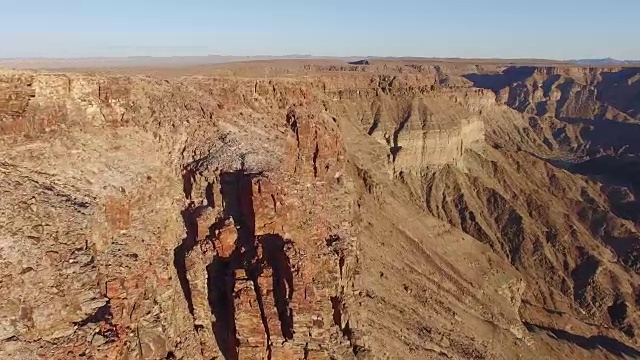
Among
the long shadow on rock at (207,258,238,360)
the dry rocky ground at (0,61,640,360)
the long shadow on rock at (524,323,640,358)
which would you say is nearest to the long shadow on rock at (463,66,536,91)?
Result: the long shadow on rock at (524,323,640,358)

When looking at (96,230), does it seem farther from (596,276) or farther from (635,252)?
(635,252)

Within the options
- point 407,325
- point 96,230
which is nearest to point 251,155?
point 96,230

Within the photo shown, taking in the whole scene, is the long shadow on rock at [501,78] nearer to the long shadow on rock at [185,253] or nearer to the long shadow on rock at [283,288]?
the long shadow on rock at [185,253]

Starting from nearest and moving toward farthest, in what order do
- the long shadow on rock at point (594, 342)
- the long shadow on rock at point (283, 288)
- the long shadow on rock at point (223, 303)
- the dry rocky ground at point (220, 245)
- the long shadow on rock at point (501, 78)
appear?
the dry rocky ground at point (220, 245) < the long shadow on rock at point (283, 288) < the long shadow on rock at point (223, 303) < the long shadow on rock at point (594, 342) < the long shadow on rock at point (501, 78)

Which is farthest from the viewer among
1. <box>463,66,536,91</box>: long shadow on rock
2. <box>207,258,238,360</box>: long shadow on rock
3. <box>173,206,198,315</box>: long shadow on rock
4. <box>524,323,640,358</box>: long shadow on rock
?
<box>463,66,536,91</box>: long shadow on rock

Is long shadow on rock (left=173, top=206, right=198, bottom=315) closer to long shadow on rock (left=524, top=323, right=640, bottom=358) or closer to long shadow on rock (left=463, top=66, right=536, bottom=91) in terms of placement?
long shadow on rock (left=524, top=323, right=640, bottom=358)

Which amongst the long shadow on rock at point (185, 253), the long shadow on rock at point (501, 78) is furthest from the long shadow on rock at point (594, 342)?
the long shadow on rock at point (501, 78)

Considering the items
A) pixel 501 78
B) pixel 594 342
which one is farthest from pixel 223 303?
pixel 501 78

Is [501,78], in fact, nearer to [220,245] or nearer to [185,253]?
[220,245]
